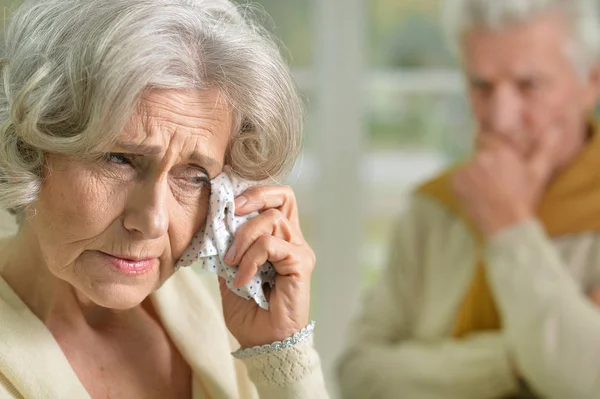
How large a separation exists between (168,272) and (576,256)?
1.34 metres

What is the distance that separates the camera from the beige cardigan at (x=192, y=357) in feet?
3.37

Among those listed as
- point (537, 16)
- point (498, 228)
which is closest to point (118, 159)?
point (498, 228)

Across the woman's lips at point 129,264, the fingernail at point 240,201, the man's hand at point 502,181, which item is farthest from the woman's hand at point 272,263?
the man's hand at point 502,181

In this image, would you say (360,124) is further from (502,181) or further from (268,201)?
(268,201)

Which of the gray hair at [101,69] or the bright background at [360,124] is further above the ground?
the gray hair at [101,69]

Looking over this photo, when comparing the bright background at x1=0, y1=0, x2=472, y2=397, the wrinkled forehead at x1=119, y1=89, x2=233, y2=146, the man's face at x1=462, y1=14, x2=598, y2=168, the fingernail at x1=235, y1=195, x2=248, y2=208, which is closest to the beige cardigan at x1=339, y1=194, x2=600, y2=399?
the man's face at x1=462, y1=14, x2=598, y2=168

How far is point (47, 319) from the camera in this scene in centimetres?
110

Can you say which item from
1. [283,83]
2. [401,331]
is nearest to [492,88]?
[401,331]

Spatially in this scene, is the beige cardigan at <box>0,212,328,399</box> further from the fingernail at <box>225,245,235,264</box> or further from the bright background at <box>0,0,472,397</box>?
the bright background at <box>0,0,472,397</box>

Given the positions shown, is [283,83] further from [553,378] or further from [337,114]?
[337,114]

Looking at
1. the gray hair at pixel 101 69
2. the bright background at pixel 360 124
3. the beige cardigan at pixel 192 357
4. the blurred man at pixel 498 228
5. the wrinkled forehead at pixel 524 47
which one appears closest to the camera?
the gray hair at pixel 101 69

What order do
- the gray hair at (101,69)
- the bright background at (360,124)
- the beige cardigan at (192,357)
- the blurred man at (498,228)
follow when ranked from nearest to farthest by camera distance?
the gray hair at (101,69), the beige cardigan at (192,357), the blurred man at (498,228), the bright background at (360,124)

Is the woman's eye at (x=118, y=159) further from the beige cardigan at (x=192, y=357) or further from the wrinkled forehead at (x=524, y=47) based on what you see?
the wrinkled forehead at (x=524, y=47)

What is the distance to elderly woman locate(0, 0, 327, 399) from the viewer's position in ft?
3.06
